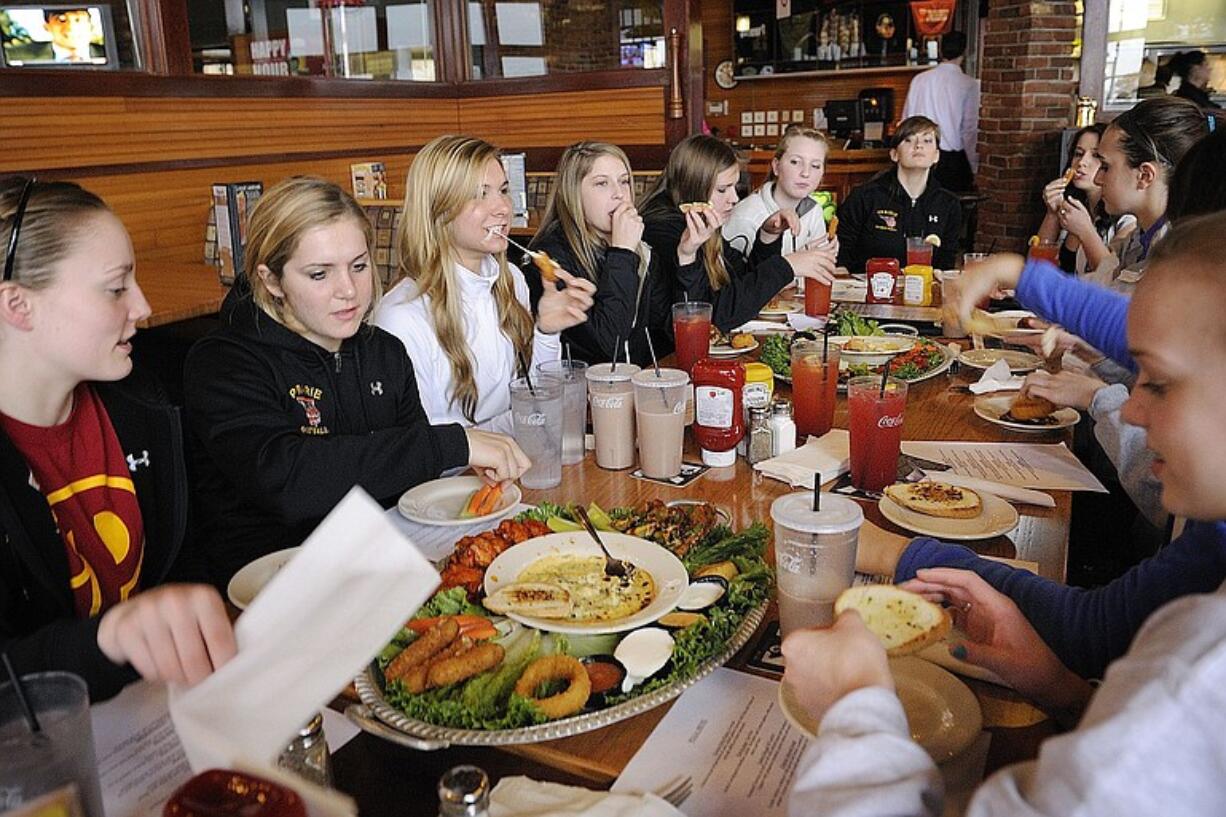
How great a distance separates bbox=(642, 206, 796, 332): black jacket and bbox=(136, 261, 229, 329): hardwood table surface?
1679mm

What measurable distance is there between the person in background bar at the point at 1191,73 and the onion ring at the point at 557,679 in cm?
725

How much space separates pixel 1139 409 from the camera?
36.1 inches

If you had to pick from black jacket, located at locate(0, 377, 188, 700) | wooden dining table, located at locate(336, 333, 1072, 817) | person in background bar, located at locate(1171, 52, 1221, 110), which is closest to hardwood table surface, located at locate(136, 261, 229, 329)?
black jacket, located at locate(0, 377, 188, 700)

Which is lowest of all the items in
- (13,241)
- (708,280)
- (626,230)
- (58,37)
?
(708,280)

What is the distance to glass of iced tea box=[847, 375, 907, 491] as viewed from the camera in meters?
1.67

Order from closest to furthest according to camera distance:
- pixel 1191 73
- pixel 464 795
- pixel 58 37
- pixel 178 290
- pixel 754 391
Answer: pixel 464 795, pixel 754 391, pixel 178 290, pixel 58 37, pixel 1191 73

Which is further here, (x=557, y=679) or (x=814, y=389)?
(x=814, y=389)

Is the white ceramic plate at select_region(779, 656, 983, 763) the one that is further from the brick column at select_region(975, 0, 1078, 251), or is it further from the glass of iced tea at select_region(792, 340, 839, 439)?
the brick column at select_region(975, 0, 1078, 251)

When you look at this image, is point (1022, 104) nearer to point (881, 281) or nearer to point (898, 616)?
point (881, 281)

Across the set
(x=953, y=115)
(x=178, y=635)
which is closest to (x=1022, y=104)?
(x=953, y=115)

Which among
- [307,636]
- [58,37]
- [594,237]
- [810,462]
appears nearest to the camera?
[307,636]

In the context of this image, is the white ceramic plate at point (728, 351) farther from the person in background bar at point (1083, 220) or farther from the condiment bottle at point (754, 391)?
the person in background bar at point (1083, 220)

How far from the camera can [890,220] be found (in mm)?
4922

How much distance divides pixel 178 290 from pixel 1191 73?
22.3ft
